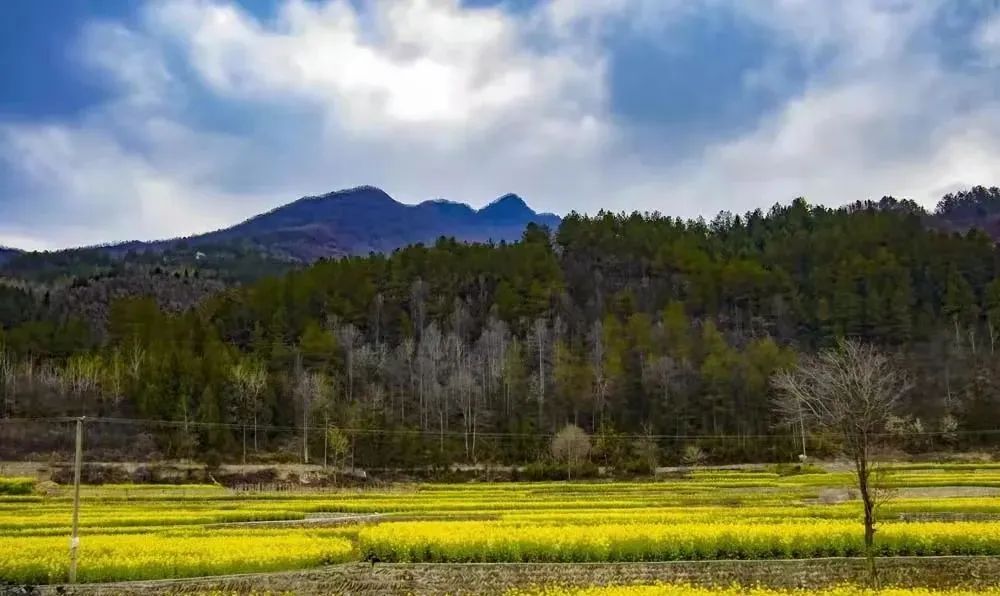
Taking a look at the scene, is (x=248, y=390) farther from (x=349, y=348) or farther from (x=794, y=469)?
(x=794, y=469)

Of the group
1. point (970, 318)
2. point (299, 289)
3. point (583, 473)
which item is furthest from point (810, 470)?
point (299, 289)

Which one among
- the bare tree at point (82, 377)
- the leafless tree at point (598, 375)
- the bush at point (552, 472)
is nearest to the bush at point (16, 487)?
the bush at point (552, 472)

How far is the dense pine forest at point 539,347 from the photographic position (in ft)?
278

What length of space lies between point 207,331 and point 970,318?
9837cm

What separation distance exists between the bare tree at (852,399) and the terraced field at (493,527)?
2.22 meters

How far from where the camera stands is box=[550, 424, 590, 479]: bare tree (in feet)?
256

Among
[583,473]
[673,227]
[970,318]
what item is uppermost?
[673,227]

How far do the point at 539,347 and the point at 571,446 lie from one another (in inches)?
1054

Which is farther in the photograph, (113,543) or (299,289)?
(299,289)

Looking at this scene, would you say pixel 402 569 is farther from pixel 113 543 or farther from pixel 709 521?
pixel 709 521

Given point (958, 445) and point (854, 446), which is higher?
point (854, 446)

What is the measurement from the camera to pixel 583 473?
2790 inches

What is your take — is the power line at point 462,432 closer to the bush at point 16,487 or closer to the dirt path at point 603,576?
the bush at point 16,487

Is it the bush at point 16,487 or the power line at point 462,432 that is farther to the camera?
the power line at point 462,432
